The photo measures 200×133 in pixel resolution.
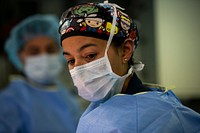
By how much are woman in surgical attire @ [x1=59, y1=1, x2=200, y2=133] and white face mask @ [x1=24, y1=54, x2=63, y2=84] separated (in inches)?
54.7

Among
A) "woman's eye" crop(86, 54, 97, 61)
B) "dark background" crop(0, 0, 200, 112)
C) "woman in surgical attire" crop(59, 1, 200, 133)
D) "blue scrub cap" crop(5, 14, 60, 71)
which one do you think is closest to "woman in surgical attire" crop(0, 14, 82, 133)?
"blue scrub cap" crop(5, 14, 60, 71)

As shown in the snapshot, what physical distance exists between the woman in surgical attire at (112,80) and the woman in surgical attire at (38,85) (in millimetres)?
1226

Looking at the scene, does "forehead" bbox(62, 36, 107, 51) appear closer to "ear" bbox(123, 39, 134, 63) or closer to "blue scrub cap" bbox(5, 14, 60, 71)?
"ear" bbox(123, 39, 134, 63)

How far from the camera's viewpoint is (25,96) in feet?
8.10

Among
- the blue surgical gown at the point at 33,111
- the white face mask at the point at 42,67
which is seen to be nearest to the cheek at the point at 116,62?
the blue surgical gown at the point at 33,111

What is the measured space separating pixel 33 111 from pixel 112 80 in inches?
52.9

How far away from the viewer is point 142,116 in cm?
104

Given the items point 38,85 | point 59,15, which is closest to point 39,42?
point 38,85

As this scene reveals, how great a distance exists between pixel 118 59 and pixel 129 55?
4 cm

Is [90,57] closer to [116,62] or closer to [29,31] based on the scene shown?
[116,62]

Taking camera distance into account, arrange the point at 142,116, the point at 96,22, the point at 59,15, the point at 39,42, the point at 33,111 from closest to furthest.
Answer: the point at 142,116 < the point at 96,22 < the point at 33,111 < the point at 39,42 < the point at 59,15

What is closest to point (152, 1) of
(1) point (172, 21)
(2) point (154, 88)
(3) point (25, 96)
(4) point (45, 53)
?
(1) point (172, 21)

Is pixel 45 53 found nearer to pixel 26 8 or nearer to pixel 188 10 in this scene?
pixel 26 8

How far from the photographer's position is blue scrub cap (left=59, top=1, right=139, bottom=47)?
1139mm
